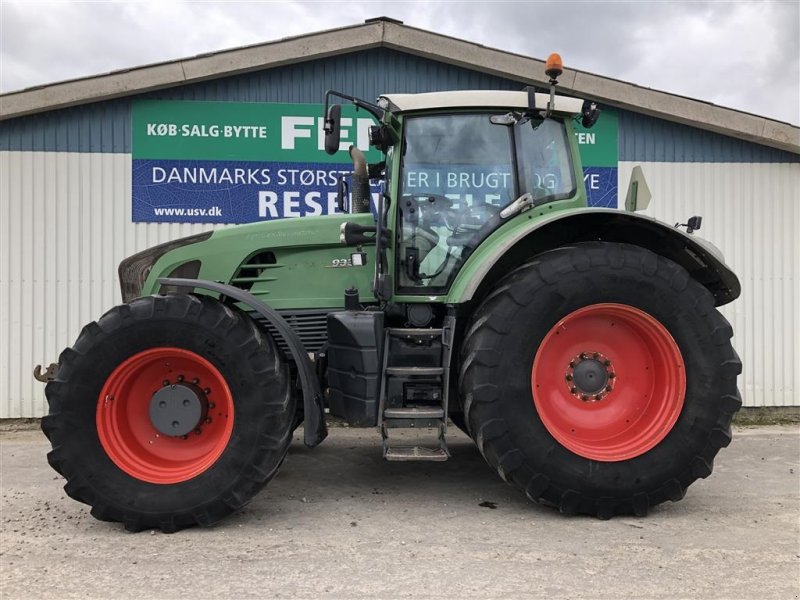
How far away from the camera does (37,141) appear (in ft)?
20.6

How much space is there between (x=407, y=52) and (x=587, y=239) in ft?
12.2

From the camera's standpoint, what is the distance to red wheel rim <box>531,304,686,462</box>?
348 centimetres

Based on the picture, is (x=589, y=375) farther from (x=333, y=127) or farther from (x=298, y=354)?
(x=333, y=127)

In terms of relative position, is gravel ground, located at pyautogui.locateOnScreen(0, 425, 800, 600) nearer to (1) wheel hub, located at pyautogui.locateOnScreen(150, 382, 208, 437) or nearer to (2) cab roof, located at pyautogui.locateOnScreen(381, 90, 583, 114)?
(1) wheel hub, located at pyautogui.locateOnScreen(150, 382, 208, 437)

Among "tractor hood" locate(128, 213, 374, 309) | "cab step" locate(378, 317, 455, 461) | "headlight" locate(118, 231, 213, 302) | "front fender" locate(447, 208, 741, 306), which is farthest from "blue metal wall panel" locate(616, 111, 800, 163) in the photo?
"headlight" locate(118, 231, 213, 302)

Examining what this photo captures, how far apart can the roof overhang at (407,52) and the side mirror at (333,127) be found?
3.23 meters

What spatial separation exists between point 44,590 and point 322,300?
2.16 metres

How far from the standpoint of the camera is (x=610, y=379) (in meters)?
3.61

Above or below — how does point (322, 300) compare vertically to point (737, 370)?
above

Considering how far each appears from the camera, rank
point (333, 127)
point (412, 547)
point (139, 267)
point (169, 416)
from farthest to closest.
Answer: point (139, 267) → point (333, 127) → point (169, 416) → point (412, 547)

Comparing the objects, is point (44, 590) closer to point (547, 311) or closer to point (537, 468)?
point (537, 468)

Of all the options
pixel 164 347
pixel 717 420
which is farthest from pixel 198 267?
pixel 717 420

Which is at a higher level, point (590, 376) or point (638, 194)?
point (638, 194)

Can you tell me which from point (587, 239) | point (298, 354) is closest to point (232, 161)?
point (298, 354)
